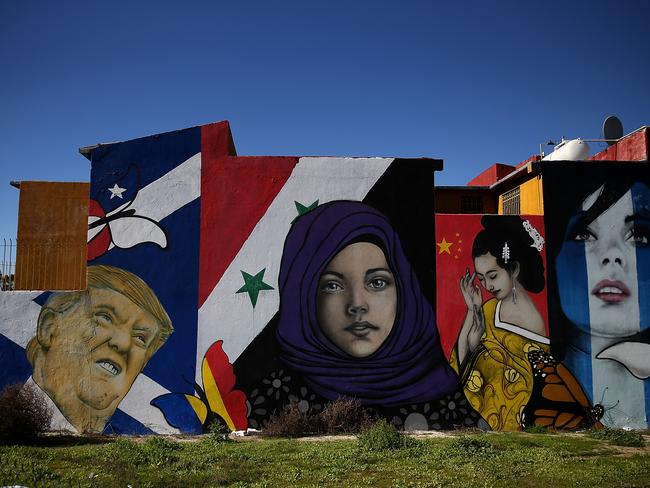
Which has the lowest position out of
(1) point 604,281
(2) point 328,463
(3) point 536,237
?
(2) point 328,463

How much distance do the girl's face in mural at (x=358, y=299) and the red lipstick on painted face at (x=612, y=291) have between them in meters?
4.64

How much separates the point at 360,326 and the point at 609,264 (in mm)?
5788

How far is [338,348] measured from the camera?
11.5m

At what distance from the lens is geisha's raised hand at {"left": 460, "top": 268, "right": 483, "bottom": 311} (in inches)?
463

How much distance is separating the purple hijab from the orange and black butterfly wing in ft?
5.85

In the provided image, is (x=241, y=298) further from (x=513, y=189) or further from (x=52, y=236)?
(x=513, y=189)

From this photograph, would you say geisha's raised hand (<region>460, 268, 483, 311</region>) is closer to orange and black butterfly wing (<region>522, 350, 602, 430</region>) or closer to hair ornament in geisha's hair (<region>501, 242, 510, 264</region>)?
hair ornament in geisha's hair (<region>501, 242, 510, 264</region>)

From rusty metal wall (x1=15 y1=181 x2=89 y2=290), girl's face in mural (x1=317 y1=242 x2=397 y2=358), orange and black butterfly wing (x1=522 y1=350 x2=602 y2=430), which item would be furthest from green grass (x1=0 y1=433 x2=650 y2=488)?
rusty metal wall (x1=15 y1=181 x2=89 y2=290)

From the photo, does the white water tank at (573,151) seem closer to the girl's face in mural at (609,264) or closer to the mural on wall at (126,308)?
the girl's face in mural at (609,264)

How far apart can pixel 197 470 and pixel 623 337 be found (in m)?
9.40

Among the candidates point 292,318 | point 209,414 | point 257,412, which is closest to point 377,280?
point 292,318

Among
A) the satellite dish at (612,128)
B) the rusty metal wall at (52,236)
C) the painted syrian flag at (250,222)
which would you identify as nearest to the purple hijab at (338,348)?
the painted syrian flag at (250,222)

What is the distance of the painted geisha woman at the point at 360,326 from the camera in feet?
37.4

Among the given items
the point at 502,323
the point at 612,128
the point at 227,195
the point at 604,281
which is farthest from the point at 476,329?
the point at 612,128
